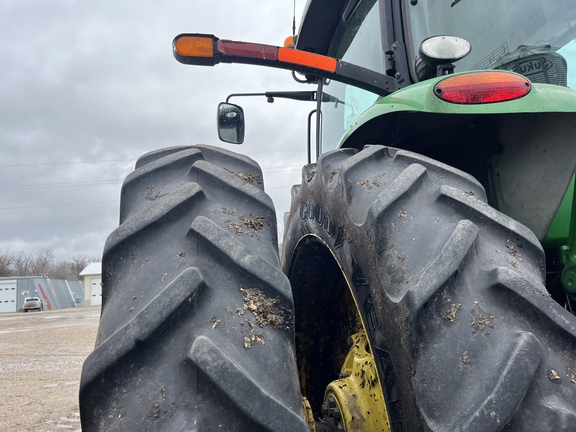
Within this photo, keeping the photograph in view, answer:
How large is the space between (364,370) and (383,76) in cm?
112

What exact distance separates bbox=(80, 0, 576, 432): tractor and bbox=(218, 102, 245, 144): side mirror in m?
0.74

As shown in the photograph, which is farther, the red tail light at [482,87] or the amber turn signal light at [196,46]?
the amber turn signal light at [196,46]

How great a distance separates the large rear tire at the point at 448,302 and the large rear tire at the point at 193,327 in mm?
211

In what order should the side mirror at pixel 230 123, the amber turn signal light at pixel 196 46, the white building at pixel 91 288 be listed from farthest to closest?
1. the white building at pixel 91 288
2. the side mirror at pixel 230 123
3. the amber turn signal light at pixel 196 46

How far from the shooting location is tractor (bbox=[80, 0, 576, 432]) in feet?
2.83

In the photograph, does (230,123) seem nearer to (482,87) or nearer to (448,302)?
(482,87)

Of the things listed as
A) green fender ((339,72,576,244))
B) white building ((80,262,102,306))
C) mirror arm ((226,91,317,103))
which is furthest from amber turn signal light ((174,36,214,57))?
white building ((80,262,102,306))

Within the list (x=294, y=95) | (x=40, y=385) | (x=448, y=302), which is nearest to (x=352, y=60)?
(x=294, y=95)

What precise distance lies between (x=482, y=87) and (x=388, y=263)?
566 millimetres

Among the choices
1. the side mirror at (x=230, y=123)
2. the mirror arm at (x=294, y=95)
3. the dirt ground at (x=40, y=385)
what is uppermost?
the mirror arm at (x=294, y=95)

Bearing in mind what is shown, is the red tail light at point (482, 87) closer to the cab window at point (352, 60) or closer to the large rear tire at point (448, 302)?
the large rear tire at point (448, 302)

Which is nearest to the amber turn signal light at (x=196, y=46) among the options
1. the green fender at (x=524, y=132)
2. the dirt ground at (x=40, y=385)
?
the green fender at (x=524, y=132)

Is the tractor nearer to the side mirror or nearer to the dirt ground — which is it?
the side mirror

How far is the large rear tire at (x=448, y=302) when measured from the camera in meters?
0.85
